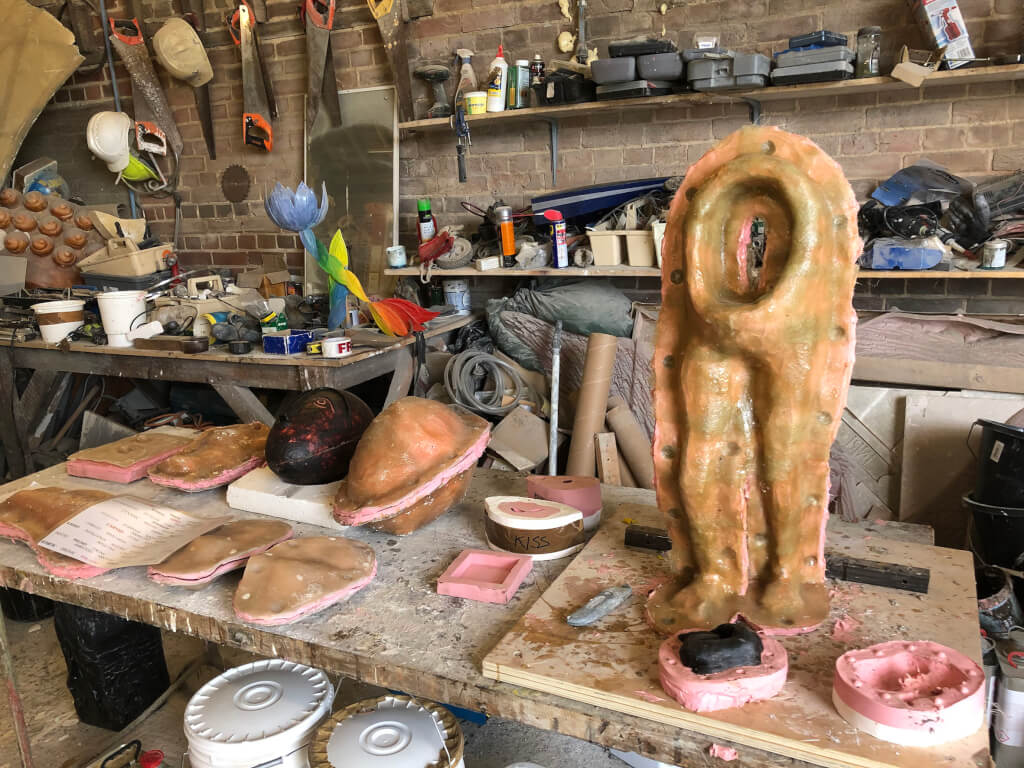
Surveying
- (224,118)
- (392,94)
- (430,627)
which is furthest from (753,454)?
(224,118)

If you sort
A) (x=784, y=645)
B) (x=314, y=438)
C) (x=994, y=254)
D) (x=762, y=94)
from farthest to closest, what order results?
(x=762, y=94) → (x=994, y=254) → (x=314, y=438) → (x=784, y=645)

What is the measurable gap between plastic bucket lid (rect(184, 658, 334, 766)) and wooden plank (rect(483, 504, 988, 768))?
1.90 feet

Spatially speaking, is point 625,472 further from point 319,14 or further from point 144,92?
point 144,92

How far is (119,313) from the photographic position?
11.8 feet

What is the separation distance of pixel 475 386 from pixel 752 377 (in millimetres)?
2696

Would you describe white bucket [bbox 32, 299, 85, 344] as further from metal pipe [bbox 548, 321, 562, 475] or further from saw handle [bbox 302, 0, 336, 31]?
metal pipe [bbox 548, 321, 562, 475]

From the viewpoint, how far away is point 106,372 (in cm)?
367

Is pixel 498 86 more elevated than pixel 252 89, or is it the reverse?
pixel 252 89

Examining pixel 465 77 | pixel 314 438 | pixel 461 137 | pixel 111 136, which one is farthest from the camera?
pixel 111 136

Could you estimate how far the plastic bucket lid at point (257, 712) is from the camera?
1.43 metres

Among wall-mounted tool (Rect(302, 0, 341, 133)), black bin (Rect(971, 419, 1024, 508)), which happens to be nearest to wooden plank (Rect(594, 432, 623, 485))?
black bin (Rect(971, 419, 1024, 508))

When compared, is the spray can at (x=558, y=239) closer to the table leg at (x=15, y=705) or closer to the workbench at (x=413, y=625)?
the workbench at (x=413, y=625)

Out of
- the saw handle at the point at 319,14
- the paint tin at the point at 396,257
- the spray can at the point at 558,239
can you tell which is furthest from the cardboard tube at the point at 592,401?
the saw handle at the point at 319,14

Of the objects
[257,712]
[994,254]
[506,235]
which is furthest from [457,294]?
[257,712]
